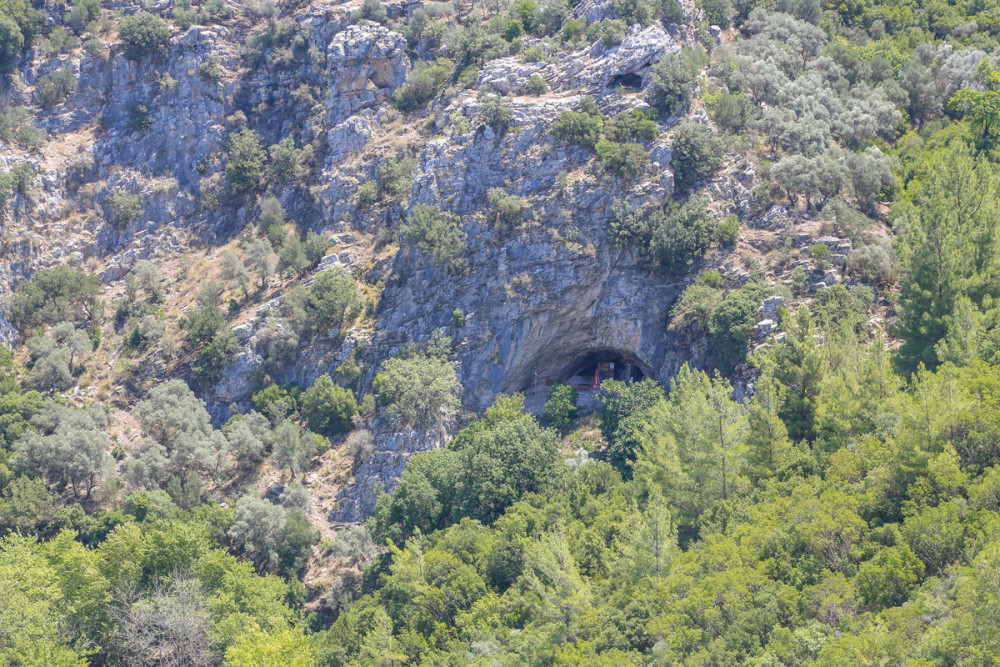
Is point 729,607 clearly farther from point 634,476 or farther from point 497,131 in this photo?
point 497,131

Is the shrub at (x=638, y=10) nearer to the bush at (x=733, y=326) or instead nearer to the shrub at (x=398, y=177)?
the shrub at (x=398, y=177)

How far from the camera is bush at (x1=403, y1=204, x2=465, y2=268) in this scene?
6669cm

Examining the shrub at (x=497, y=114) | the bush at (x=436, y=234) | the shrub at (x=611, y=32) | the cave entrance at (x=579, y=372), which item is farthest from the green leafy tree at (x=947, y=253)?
the shrub at (x=497, y=114)

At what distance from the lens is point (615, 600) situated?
140 feet

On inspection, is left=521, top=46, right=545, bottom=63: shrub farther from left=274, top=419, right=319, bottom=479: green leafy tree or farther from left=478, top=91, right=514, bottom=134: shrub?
left=274, top=419, right=319, bottom=479: green leafy tree

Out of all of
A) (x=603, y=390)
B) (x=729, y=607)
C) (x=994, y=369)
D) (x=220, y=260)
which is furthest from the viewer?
(x=220, y=260)

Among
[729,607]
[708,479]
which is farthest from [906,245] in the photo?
[729,607]

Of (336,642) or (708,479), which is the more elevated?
(708,479)

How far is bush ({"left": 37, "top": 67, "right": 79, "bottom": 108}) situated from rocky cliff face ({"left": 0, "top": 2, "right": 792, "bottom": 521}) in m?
0.64

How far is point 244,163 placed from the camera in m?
77.8

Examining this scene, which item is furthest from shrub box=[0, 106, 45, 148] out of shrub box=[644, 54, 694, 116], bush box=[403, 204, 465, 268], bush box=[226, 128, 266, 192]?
shrub box=[644, 54, 694, 116]

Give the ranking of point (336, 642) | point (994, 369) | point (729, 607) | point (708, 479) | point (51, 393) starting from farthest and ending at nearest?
point (51, 393) → point (336, 642) → point (708, 479) → point (994, 369) → point (729, 607)

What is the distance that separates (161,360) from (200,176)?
18253mm

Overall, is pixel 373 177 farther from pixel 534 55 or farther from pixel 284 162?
pixel 534 55
